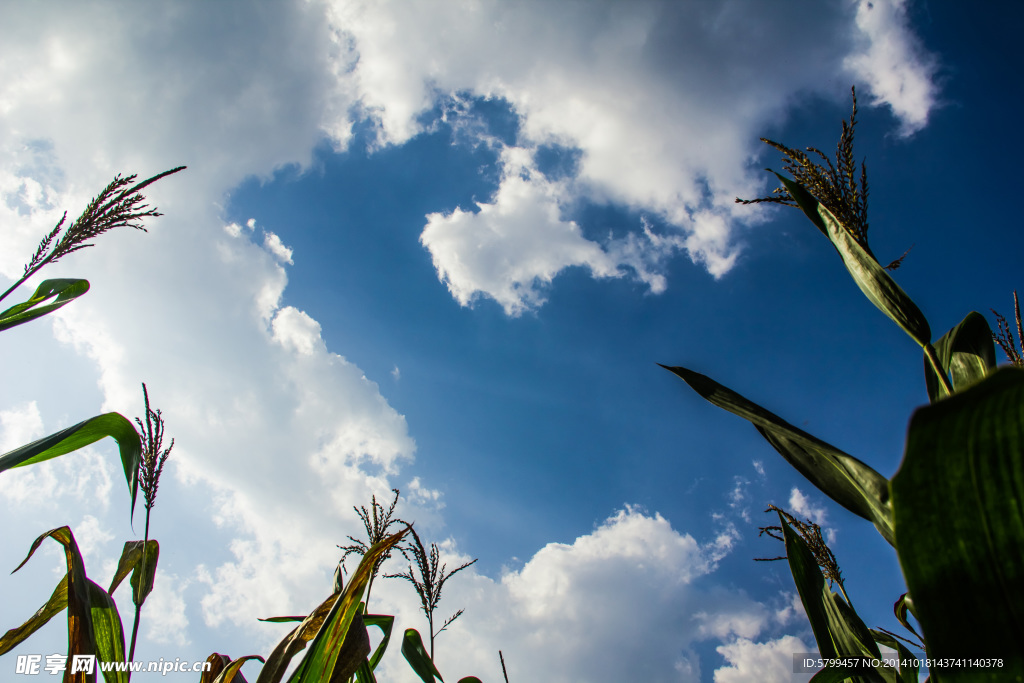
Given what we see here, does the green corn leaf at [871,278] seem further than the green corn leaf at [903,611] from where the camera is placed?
No

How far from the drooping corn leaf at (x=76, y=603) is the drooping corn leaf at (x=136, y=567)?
0.38 m

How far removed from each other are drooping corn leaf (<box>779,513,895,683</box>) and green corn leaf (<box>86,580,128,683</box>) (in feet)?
6.38

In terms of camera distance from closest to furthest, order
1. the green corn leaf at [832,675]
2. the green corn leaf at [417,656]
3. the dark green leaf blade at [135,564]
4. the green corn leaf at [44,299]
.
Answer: the green corn leaf at [832,675], the green corn leaf at [44,299], the dark green leaf blade at [135,564], the green corn leaf at [417,656]

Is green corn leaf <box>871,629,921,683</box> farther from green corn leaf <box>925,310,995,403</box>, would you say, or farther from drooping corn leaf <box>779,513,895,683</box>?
green corn leaf <box>925,310,995,403</box>

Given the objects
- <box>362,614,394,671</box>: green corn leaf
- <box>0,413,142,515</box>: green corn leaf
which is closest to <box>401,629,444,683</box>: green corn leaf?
<box>362,614,394,671</box>: green corn leaf

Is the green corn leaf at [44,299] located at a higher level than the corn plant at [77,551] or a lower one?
higher

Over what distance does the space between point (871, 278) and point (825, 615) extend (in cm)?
101

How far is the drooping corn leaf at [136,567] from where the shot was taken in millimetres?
1473

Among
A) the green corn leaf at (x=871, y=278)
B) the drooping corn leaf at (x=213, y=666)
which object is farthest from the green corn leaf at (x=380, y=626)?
the green corn leaf at (x=871, y=278)

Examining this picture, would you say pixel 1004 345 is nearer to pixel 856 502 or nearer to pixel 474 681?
pixel 856 502

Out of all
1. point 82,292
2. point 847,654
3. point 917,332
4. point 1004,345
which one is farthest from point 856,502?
point 82,292

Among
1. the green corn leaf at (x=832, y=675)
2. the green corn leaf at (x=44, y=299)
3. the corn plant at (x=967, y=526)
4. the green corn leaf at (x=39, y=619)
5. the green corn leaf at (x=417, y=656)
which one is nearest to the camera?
the corn plant at (x=967, y=526)

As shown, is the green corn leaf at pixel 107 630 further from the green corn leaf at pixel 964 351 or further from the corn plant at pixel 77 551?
the green corn leaf at pixel 964 351

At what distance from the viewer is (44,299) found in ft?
5.32
